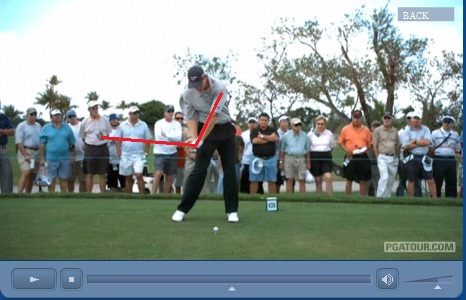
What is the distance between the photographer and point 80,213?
806 cm

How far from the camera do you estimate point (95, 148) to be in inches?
479

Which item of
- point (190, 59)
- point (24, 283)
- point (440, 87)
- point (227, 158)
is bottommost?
point (24, 283)

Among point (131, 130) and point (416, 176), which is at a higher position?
point (131, 130)

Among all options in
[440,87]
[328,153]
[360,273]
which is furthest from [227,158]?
[328,153]

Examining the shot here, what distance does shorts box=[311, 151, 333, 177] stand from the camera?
498 inches

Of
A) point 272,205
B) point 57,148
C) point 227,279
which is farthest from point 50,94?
point 227,279

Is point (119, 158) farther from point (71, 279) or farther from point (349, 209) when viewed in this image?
point (71, 279)

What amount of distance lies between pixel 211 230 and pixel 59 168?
550cm

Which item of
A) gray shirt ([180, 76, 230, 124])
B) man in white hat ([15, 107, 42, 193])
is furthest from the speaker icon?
man in white hat ([15, 107, 42, 193])

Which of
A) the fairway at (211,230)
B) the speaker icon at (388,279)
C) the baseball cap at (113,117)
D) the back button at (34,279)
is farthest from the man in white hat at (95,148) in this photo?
the speaker icon at (388,279)

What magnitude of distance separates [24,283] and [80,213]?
4469 mm

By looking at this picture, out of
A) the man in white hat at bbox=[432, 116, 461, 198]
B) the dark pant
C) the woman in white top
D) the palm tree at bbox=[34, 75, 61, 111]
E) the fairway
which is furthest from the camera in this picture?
the woman in white top

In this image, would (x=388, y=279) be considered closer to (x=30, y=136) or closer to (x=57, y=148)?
(x=30, y=136)

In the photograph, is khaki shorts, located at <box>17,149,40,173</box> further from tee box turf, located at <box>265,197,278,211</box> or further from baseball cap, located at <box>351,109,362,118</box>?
baseball cap, located at <box>351,109,362,118</box>
